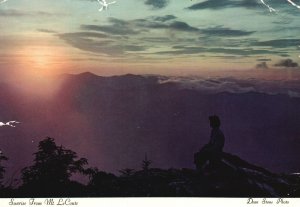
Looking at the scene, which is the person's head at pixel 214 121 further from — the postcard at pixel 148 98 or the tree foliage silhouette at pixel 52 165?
the tree foliage silhouette at pixel 52 165

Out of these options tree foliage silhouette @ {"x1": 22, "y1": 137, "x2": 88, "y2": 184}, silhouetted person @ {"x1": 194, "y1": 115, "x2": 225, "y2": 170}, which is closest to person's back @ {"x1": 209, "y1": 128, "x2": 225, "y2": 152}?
silhouetted person @ {"x1": 194, "y1": 115, "x2": 225, "y2": 170}

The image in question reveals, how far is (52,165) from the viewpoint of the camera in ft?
17.9

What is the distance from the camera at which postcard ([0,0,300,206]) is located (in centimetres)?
540

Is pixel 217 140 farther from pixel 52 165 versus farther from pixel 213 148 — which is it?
pixel 52 165

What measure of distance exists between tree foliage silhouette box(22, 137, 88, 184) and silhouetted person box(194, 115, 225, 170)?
1254 mm

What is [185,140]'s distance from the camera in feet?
18.3

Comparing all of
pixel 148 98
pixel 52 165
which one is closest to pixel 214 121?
pixel 148 98

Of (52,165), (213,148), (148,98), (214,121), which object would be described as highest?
(148,98)

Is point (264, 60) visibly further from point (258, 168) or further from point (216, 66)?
point (258, 168)

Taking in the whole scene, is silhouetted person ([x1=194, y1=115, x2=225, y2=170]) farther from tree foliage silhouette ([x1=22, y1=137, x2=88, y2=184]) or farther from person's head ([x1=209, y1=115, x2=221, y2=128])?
tree foliage silhouette ([x1=22, y1=137, x2=88, y2=184])

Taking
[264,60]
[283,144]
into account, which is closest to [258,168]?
[283,144]

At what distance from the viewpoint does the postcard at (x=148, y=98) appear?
5398 mm

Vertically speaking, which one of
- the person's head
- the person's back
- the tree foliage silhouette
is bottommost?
the tree foliage silhouette

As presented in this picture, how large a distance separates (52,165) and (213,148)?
1.78 meters
